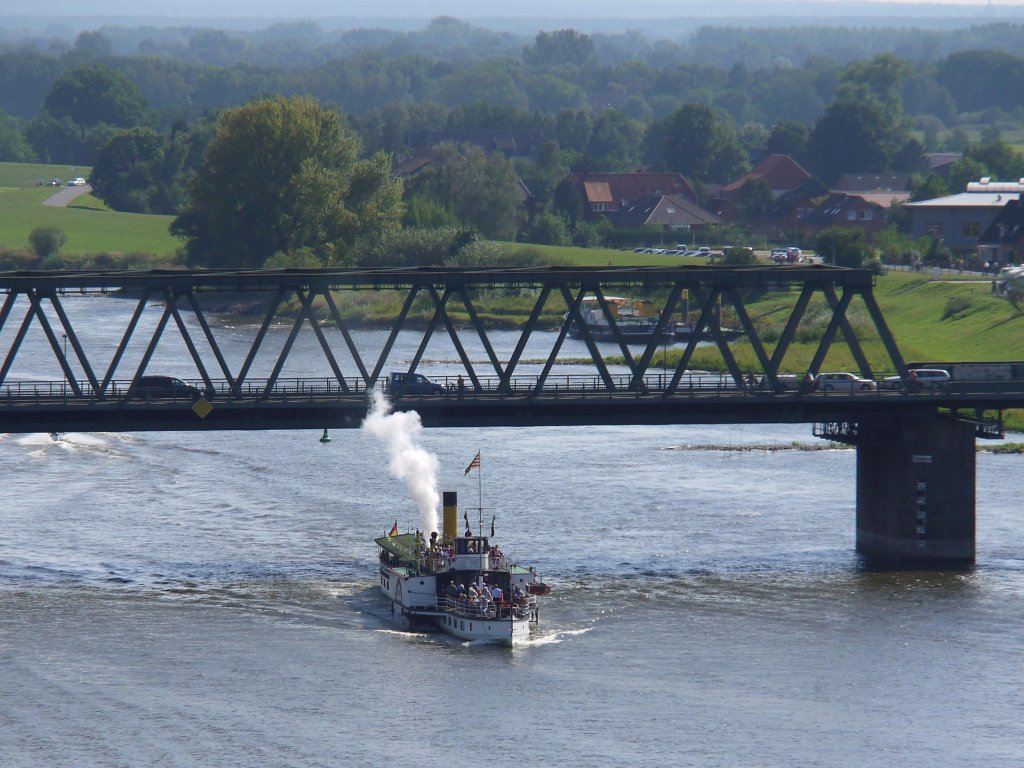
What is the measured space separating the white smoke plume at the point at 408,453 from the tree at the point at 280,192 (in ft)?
315

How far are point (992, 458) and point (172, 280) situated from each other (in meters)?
43.2

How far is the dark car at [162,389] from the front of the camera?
69.1 meters

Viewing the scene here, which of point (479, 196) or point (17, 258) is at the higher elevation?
point (479, 196)

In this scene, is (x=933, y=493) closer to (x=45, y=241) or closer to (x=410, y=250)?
(x=410, y=250)

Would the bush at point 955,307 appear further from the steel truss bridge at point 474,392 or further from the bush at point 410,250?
the steel truss bridge at point 474,392

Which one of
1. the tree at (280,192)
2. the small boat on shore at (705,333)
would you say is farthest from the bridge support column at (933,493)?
the tree at (280,192)

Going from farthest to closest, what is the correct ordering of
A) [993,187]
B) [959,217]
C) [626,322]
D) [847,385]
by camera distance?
[993,187] → [959,217] → [626,322] → [847,385]

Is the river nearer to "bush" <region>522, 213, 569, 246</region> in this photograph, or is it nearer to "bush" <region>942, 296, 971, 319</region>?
"bush" <region>942, 296, 971, 319</region>

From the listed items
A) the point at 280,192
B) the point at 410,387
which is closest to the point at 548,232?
the point at 280,192

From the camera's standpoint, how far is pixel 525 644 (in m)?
59.3

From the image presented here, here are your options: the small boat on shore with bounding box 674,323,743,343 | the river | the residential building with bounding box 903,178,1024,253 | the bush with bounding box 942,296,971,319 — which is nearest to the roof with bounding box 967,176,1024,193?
the residential building with bounding box 903,178,1024,253

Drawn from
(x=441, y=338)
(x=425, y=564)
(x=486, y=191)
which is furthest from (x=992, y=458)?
(x=486, y=191)

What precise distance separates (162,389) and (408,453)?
31.1 ft

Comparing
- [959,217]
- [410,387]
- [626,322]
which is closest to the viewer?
[410,387]
